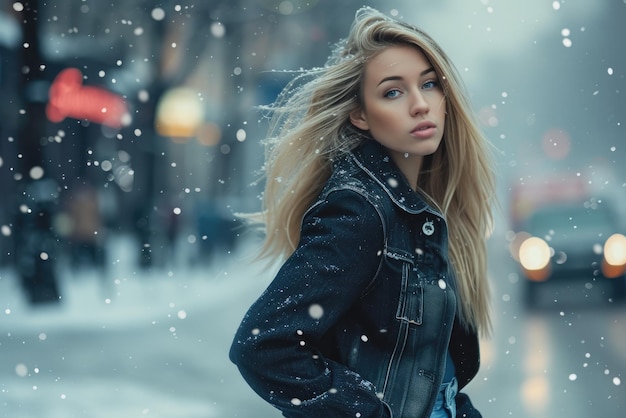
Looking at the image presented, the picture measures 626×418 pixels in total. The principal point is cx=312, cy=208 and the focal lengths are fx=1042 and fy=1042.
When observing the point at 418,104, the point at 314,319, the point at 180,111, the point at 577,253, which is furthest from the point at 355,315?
the point at 180,111

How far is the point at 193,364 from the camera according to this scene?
31.9 feet

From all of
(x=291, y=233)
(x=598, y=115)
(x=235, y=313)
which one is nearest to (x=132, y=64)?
(x=235, y=313)

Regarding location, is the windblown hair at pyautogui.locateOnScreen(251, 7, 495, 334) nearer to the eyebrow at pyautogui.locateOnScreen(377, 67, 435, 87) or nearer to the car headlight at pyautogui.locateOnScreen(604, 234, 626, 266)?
the eyebrow at pyautogui.locateOnScreen(377, 67, 435, 87)

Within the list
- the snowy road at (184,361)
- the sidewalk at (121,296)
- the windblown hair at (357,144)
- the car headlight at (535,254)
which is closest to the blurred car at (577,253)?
the car headlight at (535,254)

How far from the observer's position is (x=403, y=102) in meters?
2.36

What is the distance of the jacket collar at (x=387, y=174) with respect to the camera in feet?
7.26

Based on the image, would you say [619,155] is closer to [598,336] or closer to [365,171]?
[598,336]

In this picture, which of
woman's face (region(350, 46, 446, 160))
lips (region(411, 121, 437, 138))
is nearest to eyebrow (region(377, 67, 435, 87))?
woman's face (region(350, 46, 446, 160))

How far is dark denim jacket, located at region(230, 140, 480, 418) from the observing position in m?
2.05

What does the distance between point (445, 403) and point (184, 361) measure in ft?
25.6

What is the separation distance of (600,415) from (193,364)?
4.19 meters

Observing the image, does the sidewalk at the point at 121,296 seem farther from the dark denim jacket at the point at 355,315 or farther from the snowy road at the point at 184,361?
the dark denim jacket at the point at 355,315

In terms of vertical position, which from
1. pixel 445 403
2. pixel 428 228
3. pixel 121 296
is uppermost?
pixel 121 296

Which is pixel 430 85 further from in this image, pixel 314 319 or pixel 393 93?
pixel 314 319
